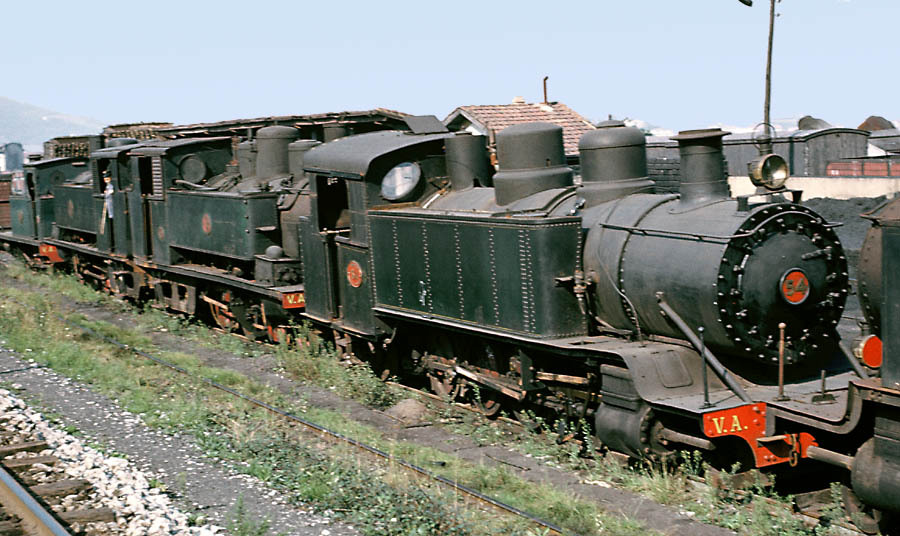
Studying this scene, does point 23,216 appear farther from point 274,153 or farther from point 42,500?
point 42,500

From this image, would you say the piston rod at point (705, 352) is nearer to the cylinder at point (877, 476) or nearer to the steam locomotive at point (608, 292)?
the steam locomotive at point (608, 292)

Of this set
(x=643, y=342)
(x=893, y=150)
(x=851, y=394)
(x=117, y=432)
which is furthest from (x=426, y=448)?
(x=893, y=150)

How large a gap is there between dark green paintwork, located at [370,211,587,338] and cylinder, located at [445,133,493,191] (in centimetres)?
96

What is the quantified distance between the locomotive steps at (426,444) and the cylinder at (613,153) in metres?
2.62

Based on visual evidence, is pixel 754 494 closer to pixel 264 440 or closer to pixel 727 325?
pixel 727 325

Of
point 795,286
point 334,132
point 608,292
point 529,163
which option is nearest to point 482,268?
point 529,163

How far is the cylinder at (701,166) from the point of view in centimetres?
815

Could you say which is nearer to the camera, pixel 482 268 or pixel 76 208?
pixel 482 268

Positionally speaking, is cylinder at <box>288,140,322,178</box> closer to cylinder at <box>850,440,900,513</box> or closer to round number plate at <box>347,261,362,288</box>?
round number plate at <box>347,261,362,288</box>

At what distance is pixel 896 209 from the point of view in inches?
246

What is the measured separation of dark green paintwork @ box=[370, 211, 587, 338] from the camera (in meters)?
8.75

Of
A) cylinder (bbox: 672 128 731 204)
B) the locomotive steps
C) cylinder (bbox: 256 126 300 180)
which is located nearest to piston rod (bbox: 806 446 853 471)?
the locomotive steps

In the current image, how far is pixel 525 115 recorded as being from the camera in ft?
80.2

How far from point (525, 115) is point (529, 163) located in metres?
14.9
